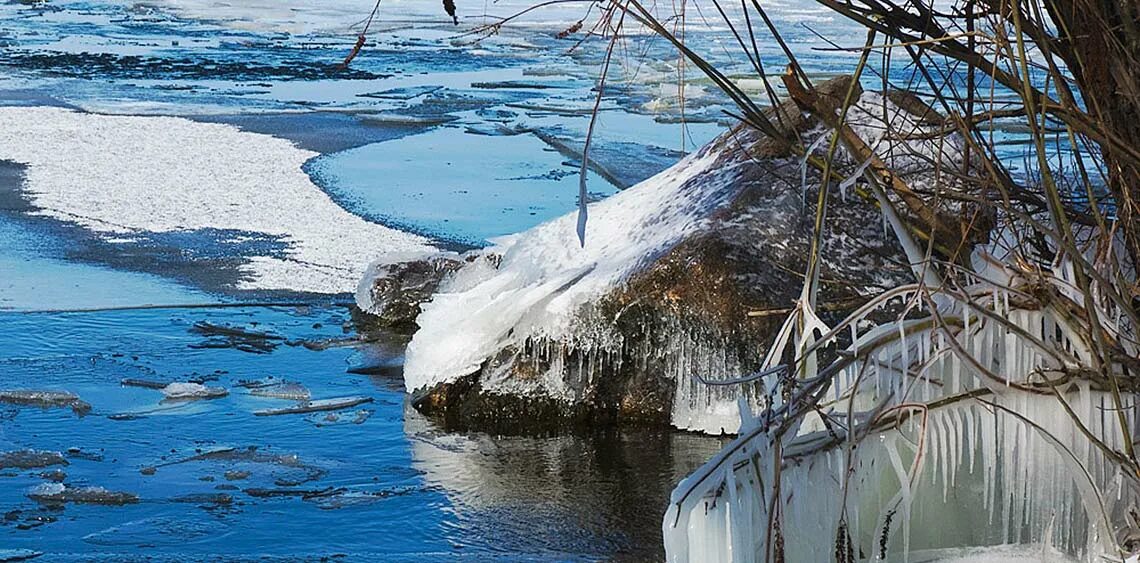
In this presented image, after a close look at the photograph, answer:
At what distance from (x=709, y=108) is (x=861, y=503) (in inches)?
401

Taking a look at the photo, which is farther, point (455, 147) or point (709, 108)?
point (709, 108)

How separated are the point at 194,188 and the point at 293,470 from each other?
5.27m

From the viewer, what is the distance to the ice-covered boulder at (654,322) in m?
5.62

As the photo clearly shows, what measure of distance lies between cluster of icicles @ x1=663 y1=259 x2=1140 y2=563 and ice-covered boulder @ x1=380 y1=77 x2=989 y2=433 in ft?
6.43

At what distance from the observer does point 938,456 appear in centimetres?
357

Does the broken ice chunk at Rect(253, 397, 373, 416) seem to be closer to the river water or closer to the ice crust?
the river water

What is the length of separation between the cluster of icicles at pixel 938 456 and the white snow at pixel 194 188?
4.21 m

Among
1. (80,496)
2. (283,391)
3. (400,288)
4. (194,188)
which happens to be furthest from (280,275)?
(80,496)

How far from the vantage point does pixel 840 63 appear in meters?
16.4

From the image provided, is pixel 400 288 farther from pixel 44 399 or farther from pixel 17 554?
pixel 17 554

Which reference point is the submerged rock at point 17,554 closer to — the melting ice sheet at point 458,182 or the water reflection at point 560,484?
the water reflection at point 560,484

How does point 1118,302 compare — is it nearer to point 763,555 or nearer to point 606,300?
point 763,555

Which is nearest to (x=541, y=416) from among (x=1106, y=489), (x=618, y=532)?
(x=618, y=532)

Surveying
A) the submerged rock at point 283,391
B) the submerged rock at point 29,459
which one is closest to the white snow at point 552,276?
the submerged rock at point 283,391
